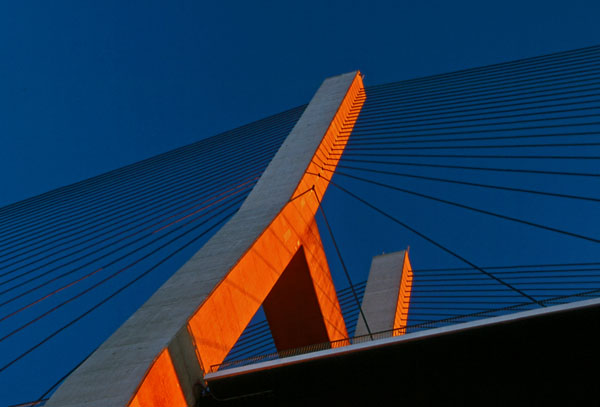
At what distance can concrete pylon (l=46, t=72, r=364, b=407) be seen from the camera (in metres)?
4.66

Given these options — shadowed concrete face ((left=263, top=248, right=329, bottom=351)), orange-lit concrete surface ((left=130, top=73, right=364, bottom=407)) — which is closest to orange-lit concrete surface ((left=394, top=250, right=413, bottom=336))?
orange-lit concrete surface ((left=130, top=73, right=364, bottom=407))

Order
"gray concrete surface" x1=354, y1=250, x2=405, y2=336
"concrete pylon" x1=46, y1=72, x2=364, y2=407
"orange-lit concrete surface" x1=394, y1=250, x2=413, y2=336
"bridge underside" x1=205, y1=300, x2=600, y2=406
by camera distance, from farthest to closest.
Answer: "orange-lit concrete surface" x1=394, y1=250, x2=413, y2=336, "gray concrete surface" x1=354, y1=250, x2=405, y2=336, "concrete pylon" x1=46, y1=72, x2=364, y2=407, "bridge underside" x1=205, y1=300, x2=600, y2=406

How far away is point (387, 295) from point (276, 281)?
5.31 meters

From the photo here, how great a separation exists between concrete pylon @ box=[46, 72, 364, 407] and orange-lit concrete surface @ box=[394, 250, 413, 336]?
1.53 meters

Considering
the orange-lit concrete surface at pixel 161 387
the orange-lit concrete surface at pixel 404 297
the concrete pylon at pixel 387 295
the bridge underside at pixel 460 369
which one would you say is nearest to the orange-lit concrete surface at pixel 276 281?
the orange-lit concrete surface at pixel 161 387

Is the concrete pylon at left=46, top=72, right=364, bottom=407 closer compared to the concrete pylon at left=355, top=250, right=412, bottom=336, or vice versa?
the concrete pylon at left=46, top=72, right=364, bottom=407

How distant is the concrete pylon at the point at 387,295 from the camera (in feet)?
38.2

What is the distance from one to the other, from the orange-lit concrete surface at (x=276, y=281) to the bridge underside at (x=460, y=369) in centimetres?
78

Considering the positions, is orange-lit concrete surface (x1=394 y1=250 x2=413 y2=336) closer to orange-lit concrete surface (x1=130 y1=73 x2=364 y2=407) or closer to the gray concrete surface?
the gray concrete surface

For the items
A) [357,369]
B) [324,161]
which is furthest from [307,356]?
[324,161]

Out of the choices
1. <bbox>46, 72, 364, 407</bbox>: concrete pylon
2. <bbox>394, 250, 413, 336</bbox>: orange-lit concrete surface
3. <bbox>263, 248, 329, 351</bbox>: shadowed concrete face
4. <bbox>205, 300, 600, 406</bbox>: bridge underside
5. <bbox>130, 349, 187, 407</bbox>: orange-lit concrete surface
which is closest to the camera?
<bbox>205, 300, 600, 406</bbox>: bridge underside

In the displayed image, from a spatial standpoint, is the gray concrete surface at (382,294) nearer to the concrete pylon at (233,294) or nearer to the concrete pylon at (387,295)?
the concrete pylon at (387,295)

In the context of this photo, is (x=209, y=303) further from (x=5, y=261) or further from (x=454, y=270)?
(x=454, y=270)

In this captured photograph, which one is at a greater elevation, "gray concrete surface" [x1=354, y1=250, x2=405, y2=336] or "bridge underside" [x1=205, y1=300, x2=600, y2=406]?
"bridge underside" [x1=205, y1=300, x2=600, y2=406]
